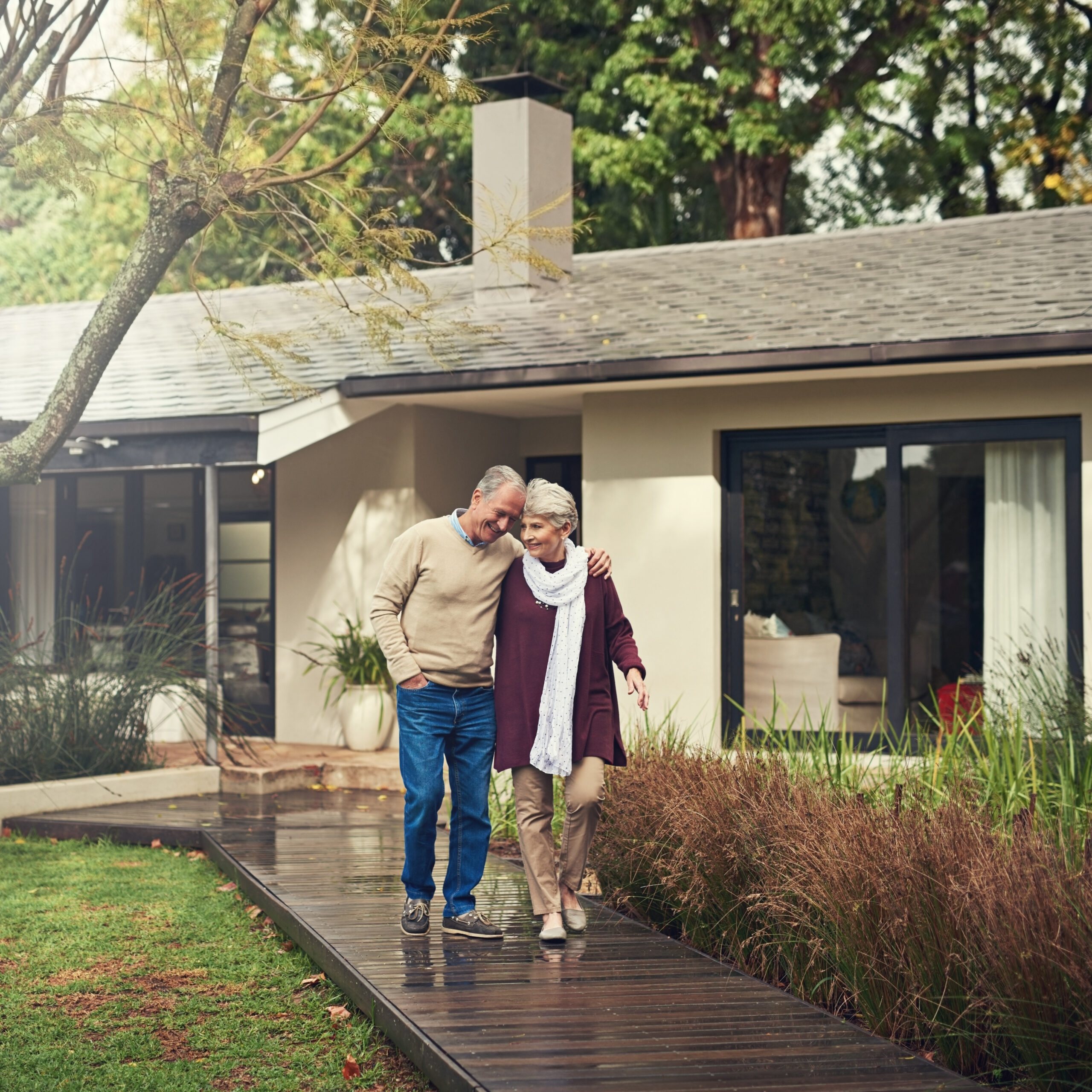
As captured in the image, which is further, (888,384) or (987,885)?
(888,384)

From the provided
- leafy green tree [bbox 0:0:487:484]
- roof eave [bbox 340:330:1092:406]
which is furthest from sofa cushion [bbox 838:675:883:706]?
leafy green tree [bbox 0:0:487:484]

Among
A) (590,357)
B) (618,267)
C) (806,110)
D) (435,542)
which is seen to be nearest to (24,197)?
(806,110)

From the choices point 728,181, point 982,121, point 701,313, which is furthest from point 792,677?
point 982,121

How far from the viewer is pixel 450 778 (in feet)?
18.1

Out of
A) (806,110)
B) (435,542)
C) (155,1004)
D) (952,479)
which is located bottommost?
(155,1004)

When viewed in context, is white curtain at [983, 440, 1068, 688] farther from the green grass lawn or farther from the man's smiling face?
the green grass lawn

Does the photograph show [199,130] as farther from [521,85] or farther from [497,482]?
[521,85]

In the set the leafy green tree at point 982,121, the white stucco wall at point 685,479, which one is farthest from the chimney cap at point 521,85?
the leafy green tree at point 982,121

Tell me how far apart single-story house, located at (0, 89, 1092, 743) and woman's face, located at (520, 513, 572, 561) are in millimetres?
3873

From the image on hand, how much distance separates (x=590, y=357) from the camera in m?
10.0

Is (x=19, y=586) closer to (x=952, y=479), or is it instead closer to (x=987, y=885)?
(x=952, y=479)

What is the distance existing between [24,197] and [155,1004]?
30360mm

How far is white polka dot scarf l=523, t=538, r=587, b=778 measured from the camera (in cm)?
521

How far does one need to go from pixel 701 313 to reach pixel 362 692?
151 inches
